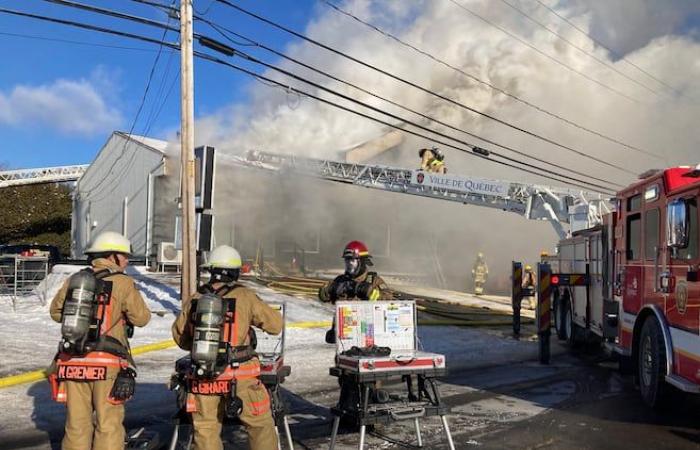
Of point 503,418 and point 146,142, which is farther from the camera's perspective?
point 146,142

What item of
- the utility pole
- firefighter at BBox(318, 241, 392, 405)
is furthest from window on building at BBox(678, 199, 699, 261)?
the utility pole

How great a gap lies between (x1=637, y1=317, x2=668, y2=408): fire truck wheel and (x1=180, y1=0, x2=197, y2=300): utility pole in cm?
681

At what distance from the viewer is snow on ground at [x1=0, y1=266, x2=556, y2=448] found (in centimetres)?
574

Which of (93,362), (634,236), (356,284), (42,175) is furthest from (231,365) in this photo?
Result: (42,175)

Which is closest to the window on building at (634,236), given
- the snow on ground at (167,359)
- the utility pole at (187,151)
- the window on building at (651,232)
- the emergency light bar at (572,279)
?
the window on building at (651,232)

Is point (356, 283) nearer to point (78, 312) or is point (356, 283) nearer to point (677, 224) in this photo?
point (78, 312)

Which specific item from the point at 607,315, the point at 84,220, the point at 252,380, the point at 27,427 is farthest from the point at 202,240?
the point at 84,220

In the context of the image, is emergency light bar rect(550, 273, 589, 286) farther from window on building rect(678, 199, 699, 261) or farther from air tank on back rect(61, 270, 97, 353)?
air tank on back rect(61, 270, 97, 353)

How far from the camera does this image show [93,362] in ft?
12.4

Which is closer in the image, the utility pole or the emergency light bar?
the emergency light bar

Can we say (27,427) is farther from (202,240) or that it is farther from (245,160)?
(245,160)

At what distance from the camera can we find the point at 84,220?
2728 cm

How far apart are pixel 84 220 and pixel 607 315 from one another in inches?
961

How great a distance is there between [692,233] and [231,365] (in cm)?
421
